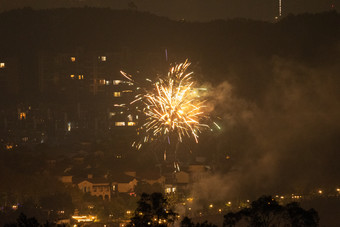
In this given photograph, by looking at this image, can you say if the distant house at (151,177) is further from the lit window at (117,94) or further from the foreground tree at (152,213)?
the lit window at (117,94)

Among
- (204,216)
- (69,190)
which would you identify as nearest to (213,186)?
(204,216)

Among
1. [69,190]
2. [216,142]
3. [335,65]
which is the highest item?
[335,65]

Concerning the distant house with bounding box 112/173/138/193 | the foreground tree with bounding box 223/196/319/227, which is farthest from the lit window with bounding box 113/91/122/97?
the foreground tree with bounding box 223/196/319/227

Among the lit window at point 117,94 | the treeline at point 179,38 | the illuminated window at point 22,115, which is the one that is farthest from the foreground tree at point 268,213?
the illuminated window at point 22,115

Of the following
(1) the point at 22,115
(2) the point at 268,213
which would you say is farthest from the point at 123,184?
(1) the point at 22,115

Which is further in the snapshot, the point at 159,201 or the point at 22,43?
the point at 22,43

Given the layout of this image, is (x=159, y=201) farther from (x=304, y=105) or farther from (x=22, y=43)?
(x=22, y=43)

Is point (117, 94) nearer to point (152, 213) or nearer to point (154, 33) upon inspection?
point (154, 33)

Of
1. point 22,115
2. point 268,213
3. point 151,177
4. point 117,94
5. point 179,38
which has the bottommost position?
point 268,213
